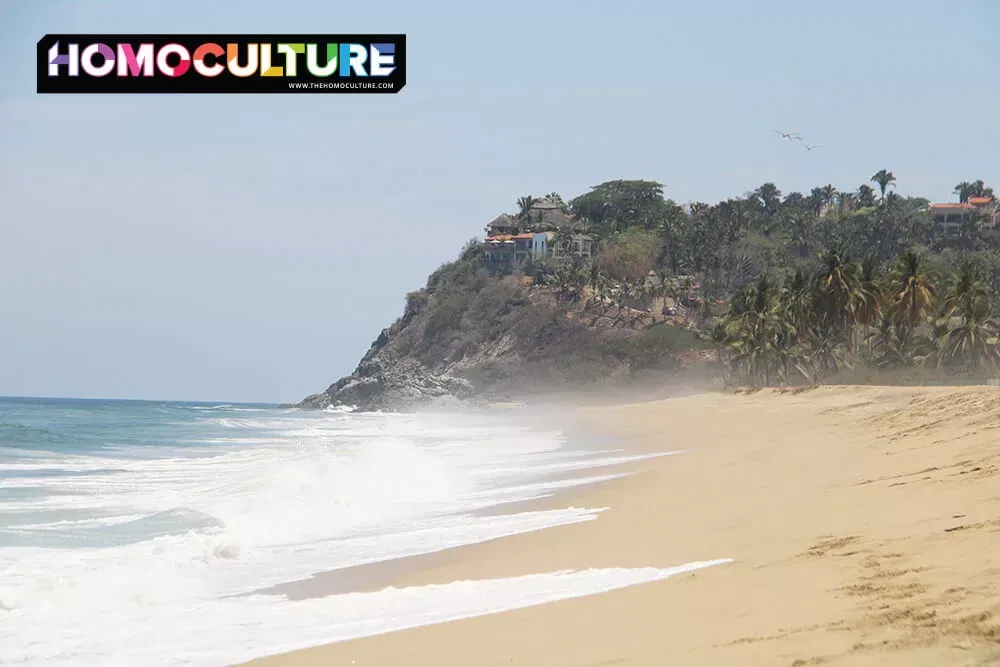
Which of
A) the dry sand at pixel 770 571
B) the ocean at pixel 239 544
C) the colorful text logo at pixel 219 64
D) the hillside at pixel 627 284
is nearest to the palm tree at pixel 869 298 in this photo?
the hillside at pixel 627 284

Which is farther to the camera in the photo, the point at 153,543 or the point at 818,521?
the point at 153,543

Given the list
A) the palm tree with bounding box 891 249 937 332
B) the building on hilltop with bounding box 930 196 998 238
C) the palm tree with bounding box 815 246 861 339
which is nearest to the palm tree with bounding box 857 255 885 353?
the palm tree with bounding box 815 246 861 339

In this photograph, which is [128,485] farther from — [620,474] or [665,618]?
[665,618]

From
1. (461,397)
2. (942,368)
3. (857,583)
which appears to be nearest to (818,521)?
(857,583)

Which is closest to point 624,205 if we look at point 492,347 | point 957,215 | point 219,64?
point 492,347

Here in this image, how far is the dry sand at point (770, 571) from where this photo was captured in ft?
21.2

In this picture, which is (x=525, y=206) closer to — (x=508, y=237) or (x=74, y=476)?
(x=508, y=237)

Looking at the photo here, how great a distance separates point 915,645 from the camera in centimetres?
598

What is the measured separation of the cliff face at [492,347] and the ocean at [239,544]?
3045 inches

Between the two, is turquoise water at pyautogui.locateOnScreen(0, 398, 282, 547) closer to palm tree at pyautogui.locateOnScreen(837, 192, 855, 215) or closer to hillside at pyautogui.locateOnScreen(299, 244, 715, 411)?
hillside at pyautogui.locateOnScreen(299, 244, 715, 411)

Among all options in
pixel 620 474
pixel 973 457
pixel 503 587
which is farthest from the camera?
pixel 620 474

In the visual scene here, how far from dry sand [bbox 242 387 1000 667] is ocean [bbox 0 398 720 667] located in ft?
2.56

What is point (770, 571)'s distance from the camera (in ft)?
29.1

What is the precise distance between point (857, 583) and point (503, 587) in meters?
3.51
